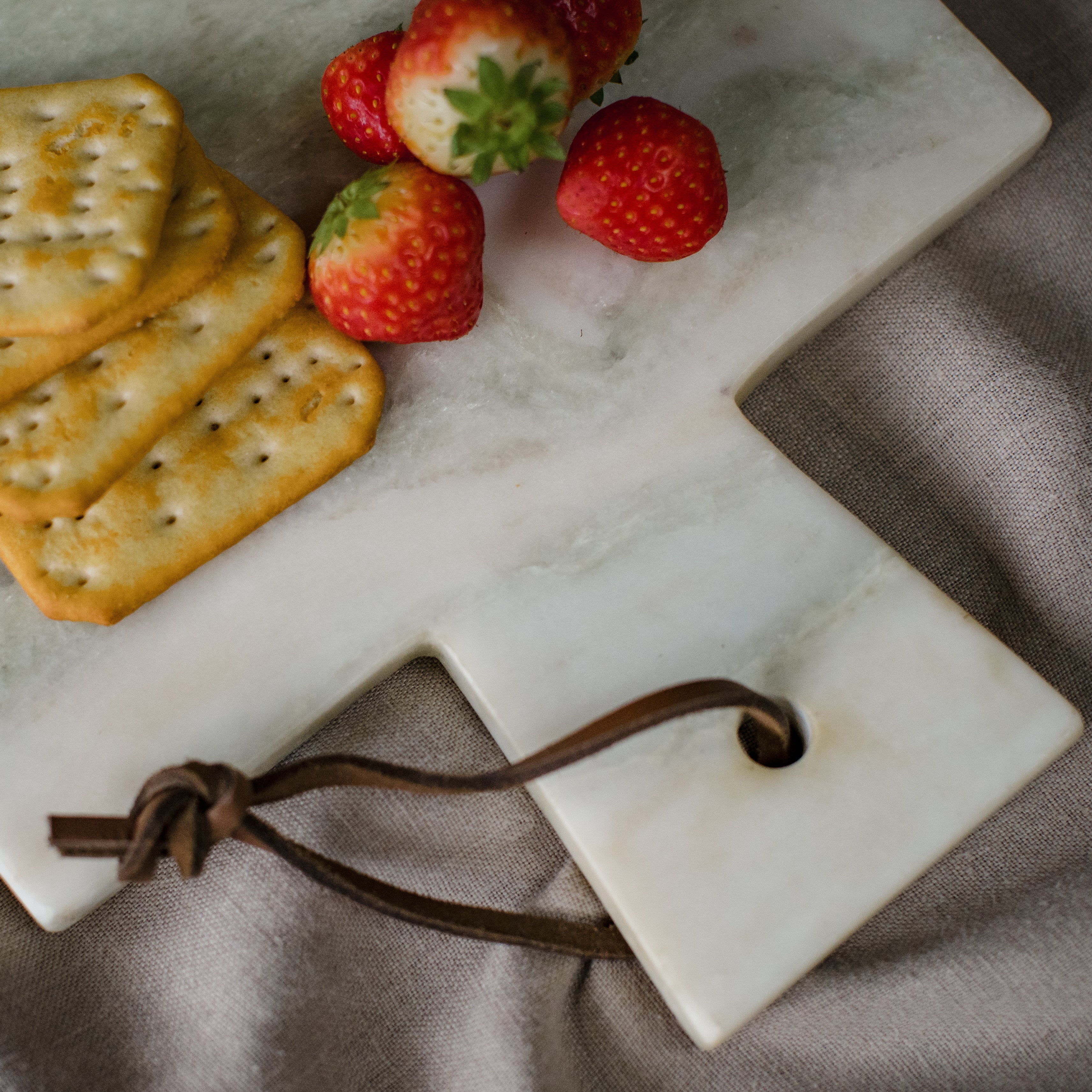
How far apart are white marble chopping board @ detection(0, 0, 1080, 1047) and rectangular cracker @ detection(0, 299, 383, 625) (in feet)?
0.12

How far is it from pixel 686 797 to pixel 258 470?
15.7 inches

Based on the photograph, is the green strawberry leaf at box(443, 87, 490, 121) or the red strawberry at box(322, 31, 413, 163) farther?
the red strawberry at box(322, 31, 413, 163)

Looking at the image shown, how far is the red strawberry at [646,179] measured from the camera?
2.35ft

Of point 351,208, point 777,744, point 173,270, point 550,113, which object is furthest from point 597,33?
point 777,744

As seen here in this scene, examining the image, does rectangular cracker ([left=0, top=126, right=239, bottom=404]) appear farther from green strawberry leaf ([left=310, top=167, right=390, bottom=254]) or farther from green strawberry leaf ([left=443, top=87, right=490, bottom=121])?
green strawberry leaf ([left=443, top=87, right=490, bottom=121])

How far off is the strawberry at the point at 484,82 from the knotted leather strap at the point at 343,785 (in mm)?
384

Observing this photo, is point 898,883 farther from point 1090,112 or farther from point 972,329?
point 1090,112

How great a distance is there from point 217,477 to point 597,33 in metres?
0.43

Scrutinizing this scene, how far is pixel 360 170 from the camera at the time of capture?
83cm

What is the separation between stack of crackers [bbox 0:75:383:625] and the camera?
26.7 inches

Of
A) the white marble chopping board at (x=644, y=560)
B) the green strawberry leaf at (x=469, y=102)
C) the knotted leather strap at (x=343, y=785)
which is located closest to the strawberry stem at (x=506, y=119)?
the green strawberry leaf at (x=469, y=102)

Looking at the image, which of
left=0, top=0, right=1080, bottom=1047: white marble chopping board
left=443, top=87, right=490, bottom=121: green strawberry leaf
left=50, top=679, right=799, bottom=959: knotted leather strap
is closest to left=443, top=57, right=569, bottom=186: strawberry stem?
left=443, top=87, right=490, bottom=121: green strawberry leaf

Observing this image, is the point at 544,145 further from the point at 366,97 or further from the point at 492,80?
the point at 366,97

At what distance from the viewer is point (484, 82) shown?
2.09ft
